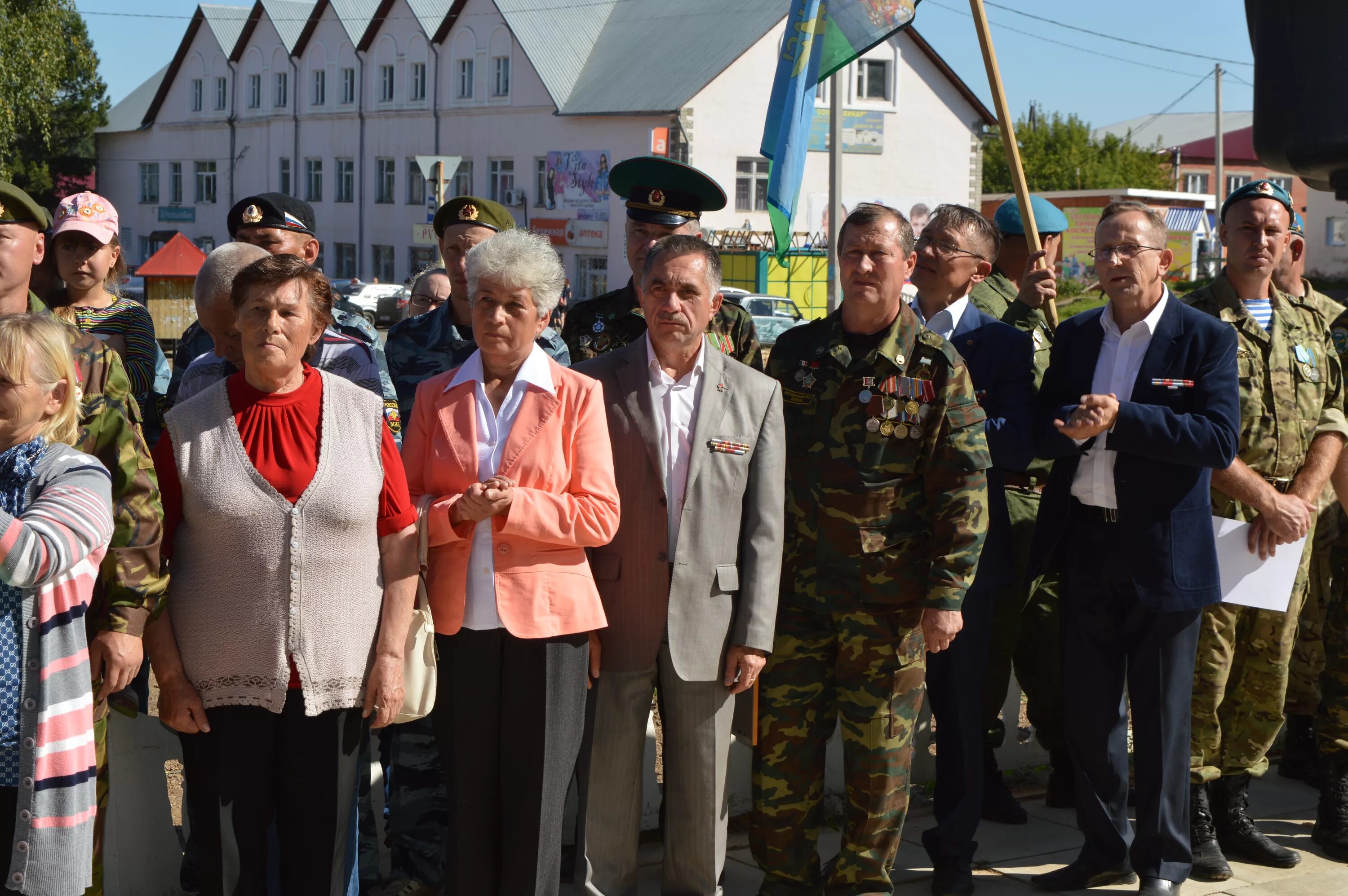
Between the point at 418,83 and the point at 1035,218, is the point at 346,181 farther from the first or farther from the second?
the point at 1035,218

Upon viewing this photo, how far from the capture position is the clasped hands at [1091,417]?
4020 millimetres

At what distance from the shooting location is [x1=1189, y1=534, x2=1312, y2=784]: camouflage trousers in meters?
4.72

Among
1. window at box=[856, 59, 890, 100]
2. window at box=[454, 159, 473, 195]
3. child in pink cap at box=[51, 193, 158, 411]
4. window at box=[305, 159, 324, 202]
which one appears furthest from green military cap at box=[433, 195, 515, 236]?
window at box=[305, 159, 324, 202]

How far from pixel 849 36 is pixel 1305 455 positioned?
247cm

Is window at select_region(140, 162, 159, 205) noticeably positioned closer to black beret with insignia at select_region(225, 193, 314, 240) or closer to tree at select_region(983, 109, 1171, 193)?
tree at select_region(983, 109, 1171, 193)

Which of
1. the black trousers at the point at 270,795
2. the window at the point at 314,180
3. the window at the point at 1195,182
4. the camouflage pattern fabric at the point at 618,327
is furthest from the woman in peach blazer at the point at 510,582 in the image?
the window at the point at 1195,182

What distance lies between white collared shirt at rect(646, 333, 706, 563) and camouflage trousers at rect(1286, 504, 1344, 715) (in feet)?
8.31

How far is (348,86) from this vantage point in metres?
49.5

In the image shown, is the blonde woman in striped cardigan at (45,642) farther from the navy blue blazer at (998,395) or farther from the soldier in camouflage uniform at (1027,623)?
the soldier in camouflage uniform at (1027,623)

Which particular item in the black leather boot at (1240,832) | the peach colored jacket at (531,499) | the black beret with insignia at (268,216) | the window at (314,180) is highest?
the window at (314,180)

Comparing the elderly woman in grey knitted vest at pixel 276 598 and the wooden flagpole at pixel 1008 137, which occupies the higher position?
the wooden flagpole at pixel 1008 137

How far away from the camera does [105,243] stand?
4.83 meters

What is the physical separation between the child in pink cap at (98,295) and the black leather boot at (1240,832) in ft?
13.4

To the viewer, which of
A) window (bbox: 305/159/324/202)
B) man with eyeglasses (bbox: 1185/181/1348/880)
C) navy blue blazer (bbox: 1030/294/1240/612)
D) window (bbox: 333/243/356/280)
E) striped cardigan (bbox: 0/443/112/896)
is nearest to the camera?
striped cardigan (bbox: 0/443/112/896)
